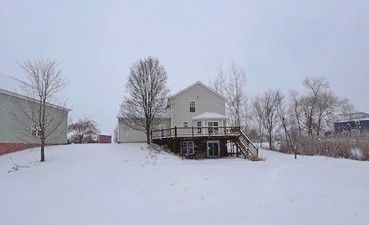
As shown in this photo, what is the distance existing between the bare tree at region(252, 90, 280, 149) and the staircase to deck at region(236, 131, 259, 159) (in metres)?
30.1

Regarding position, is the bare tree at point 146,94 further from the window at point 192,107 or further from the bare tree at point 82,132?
the bare tree at point 82,132

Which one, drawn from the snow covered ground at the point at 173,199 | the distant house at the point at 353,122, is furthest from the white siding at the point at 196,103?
the distant house at the point at 353,122

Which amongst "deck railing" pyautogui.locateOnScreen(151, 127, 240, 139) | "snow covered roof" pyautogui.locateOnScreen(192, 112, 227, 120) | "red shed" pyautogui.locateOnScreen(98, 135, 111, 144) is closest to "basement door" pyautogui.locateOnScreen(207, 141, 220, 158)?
"deck railing" pyautogui.locateOnScreen(151, 127, 240, 139)

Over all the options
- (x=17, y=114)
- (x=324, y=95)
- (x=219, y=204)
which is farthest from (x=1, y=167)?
(x=324, y=95)

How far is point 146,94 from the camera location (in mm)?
42531

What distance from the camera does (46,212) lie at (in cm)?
1201

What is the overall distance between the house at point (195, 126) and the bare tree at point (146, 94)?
1.73 m

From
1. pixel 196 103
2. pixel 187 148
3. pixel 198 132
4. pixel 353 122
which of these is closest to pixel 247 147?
pixel 187 148

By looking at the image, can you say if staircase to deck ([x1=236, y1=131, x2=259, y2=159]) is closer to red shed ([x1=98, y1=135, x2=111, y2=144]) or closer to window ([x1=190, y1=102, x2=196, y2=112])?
window ([x1=190, y1=102, x2=196, y2=112])

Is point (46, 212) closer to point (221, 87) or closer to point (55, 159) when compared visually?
point (55, 159)

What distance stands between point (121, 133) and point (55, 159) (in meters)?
17.9

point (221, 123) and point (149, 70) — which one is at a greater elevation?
point (149, 70)

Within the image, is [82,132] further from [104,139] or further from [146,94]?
[146,94]

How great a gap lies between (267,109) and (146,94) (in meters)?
32.8
